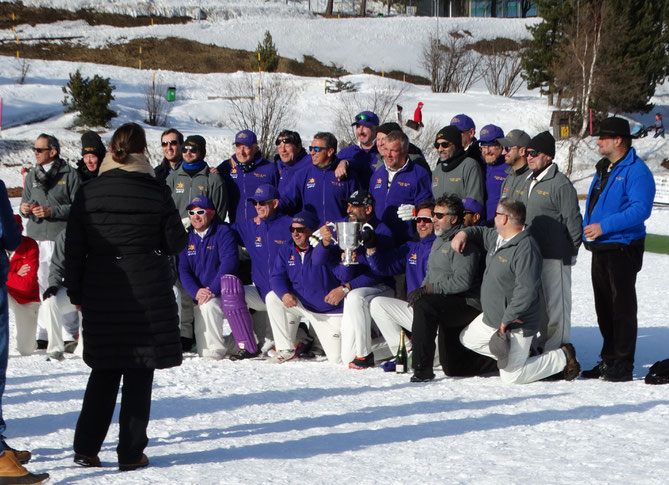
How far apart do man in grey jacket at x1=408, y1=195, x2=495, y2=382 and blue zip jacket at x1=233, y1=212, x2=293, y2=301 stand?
1.63 meters

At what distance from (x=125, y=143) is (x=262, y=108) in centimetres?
3094

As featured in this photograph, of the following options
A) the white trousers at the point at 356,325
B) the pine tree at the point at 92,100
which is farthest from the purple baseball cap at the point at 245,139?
the pine tree at the point at 92,100

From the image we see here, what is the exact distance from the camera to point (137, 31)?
60375mm

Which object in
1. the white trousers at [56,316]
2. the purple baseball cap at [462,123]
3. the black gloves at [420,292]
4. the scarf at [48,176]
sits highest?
the purple baseball cap at [462,123]

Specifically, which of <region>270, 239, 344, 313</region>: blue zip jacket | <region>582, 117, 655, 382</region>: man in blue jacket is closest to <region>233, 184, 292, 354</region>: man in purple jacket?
<region>270, 239, 344, 313</region>: blue zip jacket

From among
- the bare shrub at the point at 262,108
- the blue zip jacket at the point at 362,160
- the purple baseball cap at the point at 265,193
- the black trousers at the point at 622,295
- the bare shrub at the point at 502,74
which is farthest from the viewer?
the bare shrub at the point at 502,74

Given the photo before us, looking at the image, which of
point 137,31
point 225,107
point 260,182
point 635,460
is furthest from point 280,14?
point 635,460

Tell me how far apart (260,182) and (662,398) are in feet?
15.3

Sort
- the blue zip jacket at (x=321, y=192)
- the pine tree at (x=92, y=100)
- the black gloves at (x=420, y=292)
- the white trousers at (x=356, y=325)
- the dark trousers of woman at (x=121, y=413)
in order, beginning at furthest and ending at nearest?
1. the pine tree at (x=92, y=100)
2. the blue zip jacket at (x=321, y=192)
3. the white trousers at (x=356, y=325)
4. the black gloves at (x=420, y=292)
5. the dark trousers of woman at (x=121, y=413)

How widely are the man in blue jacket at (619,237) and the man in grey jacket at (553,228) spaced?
0.59ft

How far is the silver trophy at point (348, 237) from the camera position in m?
7.36

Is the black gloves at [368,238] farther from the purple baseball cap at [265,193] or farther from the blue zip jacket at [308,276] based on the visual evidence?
the purple baseball cap at [265,193]

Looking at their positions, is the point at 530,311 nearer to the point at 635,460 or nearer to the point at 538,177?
the point at 538,177

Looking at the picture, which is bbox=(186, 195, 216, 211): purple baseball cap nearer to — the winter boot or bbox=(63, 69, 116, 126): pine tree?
the winter boot
